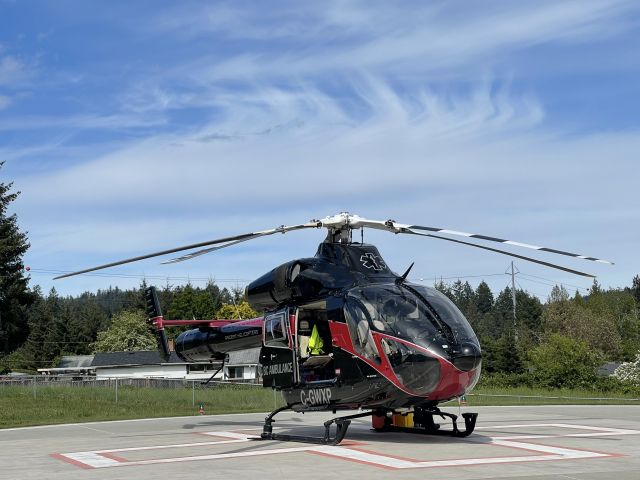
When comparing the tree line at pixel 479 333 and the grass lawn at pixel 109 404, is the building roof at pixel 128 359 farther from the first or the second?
the grass lawn at pixel 109 404

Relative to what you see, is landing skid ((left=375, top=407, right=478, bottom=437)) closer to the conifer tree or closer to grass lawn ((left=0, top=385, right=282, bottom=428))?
grass lawn ((left=0, top=385, right=282, bottom=428))

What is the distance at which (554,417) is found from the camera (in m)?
25.4

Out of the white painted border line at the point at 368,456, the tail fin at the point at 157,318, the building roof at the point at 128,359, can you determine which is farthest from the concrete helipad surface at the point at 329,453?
the building roof at the point at 128,359

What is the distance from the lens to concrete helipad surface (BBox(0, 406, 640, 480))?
42.4ft

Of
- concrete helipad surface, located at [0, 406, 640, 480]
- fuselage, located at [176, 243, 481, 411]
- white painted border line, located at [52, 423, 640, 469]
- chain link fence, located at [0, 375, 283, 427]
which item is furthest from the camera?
chain link fence, located at [0, 375, 283, 427]

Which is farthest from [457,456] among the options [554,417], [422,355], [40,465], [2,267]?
[2,267]

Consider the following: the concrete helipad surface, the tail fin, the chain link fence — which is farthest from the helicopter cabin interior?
the chain link fence

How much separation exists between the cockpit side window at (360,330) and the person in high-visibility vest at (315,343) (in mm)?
1570

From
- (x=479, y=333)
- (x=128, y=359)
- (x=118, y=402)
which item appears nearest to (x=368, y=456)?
(x=118, y=402)

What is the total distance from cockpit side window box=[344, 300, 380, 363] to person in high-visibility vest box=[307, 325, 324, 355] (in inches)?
61.8

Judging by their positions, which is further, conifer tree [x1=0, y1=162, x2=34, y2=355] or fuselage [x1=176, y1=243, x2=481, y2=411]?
conifer tree [x1=0, y1=162, x2=34, y2=355]

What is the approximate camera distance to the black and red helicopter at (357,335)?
15.5 metres

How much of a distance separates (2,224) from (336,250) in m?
61.6

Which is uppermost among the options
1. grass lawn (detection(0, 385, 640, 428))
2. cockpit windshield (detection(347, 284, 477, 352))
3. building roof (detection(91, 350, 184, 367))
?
cockpit windshield (detection(347, 284, 477, 352))
